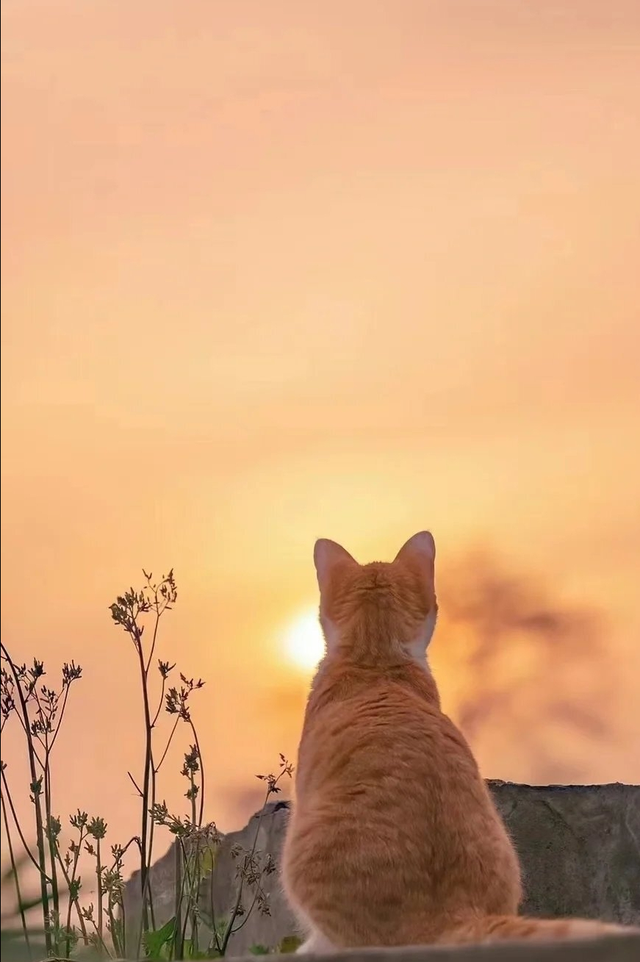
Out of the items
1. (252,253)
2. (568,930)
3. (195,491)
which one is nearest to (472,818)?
(568,930)

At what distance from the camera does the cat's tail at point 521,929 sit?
1.19m

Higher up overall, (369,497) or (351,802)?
(369,497)

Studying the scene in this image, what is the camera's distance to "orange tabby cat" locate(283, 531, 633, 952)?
1.48m

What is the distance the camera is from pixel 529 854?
89.7 inches

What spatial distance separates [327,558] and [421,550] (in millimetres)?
181

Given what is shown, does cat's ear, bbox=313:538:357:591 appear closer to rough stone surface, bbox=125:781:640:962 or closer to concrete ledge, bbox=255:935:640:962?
rough stone surface, bbox=125:781:640:962

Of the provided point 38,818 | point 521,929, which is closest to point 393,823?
point 521,929

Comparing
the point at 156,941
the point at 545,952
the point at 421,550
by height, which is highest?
the point at 421,550

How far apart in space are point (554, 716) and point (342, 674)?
21.8 inches

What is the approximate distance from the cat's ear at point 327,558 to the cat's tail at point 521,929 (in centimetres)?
80

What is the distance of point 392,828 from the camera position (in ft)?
5.04

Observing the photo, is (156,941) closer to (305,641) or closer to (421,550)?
(305,641)

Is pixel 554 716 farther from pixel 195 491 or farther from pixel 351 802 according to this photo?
pixel 195 491

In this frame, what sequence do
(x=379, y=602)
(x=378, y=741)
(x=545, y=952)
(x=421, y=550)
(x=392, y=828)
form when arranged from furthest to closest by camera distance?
(x=421, y=550) → (x=379, y=602) → (x=378, y=741) → (x=392, y=828) → (x=545, y=952)
